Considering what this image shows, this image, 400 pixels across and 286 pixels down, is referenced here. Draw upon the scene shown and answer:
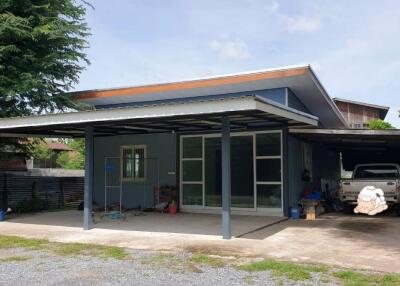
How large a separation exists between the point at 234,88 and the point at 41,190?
30.2ft

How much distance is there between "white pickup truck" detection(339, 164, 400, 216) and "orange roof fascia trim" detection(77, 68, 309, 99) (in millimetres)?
4218

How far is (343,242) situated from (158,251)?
3.72m

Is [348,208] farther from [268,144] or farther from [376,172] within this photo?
[268,144]

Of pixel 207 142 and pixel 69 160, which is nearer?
pixel 207 142

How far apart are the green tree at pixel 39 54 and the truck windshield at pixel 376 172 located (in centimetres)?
1019

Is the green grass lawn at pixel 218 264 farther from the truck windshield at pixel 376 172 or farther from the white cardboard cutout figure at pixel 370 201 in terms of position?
the truck windshield at pixel 376 172

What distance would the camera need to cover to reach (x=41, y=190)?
713 inches

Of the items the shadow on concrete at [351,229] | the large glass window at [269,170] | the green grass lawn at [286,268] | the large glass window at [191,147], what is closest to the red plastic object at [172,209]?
the large glass window at [191,147]

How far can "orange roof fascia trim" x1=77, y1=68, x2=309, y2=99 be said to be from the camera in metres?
12.4

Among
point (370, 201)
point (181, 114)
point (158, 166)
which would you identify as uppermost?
point (181, 114)

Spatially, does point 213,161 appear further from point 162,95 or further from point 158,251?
point 158,251

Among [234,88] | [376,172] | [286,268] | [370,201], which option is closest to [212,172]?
[234,88]

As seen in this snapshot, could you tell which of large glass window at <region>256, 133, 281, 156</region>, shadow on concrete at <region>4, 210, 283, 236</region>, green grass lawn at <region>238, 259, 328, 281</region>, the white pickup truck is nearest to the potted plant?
shadow on concrete at <region>4, 210, 283, 236</region>

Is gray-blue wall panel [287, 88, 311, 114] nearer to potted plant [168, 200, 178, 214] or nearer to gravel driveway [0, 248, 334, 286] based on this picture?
potted plant [168, 200, 178, 214]
